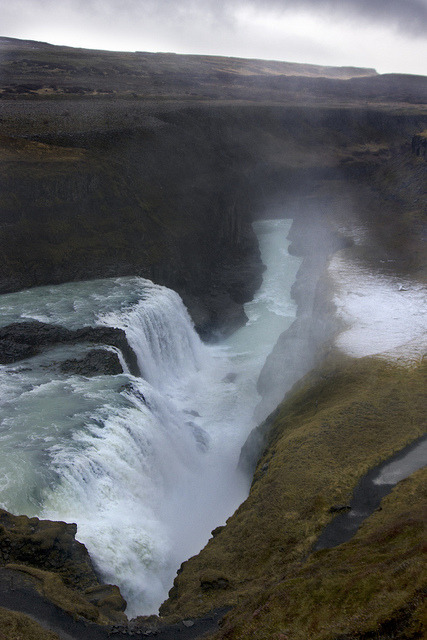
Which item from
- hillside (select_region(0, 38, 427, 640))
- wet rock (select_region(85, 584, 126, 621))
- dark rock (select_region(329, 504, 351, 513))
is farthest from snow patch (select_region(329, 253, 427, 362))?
wet rock (select_region(85, 584, 126, 621))

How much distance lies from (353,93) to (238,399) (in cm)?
11671

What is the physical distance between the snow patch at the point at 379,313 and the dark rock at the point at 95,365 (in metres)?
12.6

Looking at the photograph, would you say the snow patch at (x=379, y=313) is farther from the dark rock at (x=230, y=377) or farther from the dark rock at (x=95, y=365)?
the dark rock at (x=95, y=365)

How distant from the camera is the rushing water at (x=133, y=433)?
19.2 m

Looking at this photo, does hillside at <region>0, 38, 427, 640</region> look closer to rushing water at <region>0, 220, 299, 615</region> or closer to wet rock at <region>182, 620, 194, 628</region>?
wet rock at <region>182, 620, 194, 628</region>

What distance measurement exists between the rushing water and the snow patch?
790 centimetres

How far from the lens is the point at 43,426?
22.7 metres

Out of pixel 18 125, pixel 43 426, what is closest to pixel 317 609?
pixel 43 426

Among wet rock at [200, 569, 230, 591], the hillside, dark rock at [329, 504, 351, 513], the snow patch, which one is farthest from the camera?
the snow patch

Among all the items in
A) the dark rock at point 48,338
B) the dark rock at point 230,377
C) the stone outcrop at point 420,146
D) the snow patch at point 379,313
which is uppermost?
the stone outcrop at point 420,146

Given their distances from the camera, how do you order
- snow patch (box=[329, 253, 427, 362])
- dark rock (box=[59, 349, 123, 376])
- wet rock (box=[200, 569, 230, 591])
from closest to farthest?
1. wet rock (box=[200, 569, 230, 591])
2. dark rock (box=[59, 349, 123, 376])
3. snow patch (box=[329, 253, 427, 362])

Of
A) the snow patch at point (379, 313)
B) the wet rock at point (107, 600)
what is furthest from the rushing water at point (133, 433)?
the snow patch at point (379, 313)

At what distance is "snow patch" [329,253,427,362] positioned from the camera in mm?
30047

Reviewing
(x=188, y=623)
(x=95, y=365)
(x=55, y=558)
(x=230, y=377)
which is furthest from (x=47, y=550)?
(x=230, y=377)
